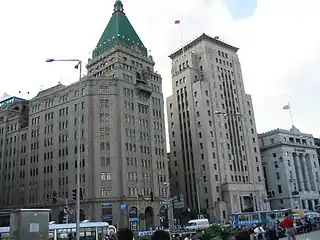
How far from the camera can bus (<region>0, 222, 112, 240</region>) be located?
42969mm

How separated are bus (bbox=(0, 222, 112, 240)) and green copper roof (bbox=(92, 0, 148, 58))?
57.6m

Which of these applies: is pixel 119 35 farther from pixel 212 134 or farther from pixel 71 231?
pixel 71 231

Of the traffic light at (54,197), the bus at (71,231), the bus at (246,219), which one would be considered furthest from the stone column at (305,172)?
the bus at (71,231)

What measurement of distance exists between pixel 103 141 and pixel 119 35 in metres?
31.6

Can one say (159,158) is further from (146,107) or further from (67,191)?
(67,191)

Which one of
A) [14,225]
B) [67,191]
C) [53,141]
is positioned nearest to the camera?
[14,225]

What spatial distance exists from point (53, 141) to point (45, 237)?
71033mm

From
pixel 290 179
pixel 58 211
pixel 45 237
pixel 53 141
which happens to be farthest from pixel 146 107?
pixel 45 237

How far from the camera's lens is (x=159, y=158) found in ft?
296

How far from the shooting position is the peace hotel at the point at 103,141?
79.5 m

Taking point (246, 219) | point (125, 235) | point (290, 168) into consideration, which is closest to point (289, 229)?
point (125, 235)

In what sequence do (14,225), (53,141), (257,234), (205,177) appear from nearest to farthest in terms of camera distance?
(14,225)
(257,234)
(53,141)
(205,177)

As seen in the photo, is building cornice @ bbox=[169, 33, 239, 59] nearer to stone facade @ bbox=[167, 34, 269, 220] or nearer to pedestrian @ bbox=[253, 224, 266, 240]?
stone facade @ bbox=[167, 34, 269, 220]

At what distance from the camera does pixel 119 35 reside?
317 ft
